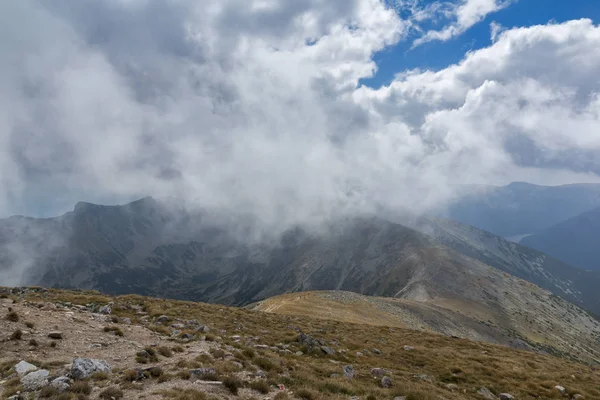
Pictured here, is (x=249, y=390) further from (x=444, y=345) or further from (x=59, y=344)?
(x=444, y=345)

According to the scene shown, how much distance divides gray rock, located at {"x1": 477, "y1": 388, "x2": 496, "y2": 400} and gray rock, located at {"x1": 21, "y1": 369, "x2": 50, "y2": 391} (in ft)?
78.7

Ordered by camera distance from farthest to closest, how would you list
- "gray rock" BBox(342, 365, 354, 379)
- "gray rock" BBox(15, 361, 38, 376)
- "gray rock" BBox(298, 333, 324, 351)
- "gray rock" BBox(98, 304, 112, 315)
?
"gray rock" BBox(98, 304, 112, 315)
"gray rock" BBox(298, 333, 324, 351)
"gray rock" BBox(342, 365, 354, 379)
"gray rock" BBox(15, 361, 38, 376)

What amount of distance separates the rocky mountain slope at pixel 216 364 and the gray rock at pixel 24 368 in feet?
Answer: 0.15

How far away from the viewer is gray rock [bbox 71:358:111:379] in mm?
14211

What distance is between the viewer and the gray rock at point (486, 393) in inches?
843

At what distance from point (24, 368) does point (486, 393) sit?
26293 mm

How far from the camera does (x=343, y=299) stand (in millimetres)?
90312

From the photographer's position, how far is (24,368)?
14.8 meters

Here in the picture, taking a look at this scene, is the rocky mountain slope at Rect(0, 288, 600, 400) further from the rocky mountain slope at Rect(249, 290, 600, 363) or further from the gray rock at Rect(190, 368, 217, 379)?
the rocky mountain slope at Rect(249, 290, 600, 363)

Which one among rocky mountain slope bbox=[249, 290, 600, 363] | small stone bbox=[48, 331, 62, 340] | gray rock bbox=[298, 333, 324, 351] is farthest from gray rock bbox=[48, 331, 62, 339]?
rocky mountain slope bbox=[249, 290, 600, 363]

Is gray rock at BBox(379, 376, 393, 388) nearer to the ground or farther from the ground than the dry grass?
nearer to the ground

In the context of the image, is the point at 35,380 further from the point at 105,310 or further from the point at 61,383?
the point at 105,310

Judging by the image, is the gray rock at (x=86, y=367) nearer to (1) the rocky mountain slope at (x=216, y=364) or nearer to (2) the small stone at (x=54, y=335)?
(1) the rocky mountain slope at (x=216, y=364)

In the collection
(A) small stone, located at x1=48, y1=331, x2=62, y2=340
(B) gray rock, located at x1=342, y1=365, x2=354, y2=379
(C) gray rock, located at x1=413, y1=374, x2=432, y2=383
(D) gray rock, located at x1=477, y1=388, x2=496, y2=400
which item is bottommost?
(D) gray rock, located at x1=477, y1=388, x2=496, y2=400
